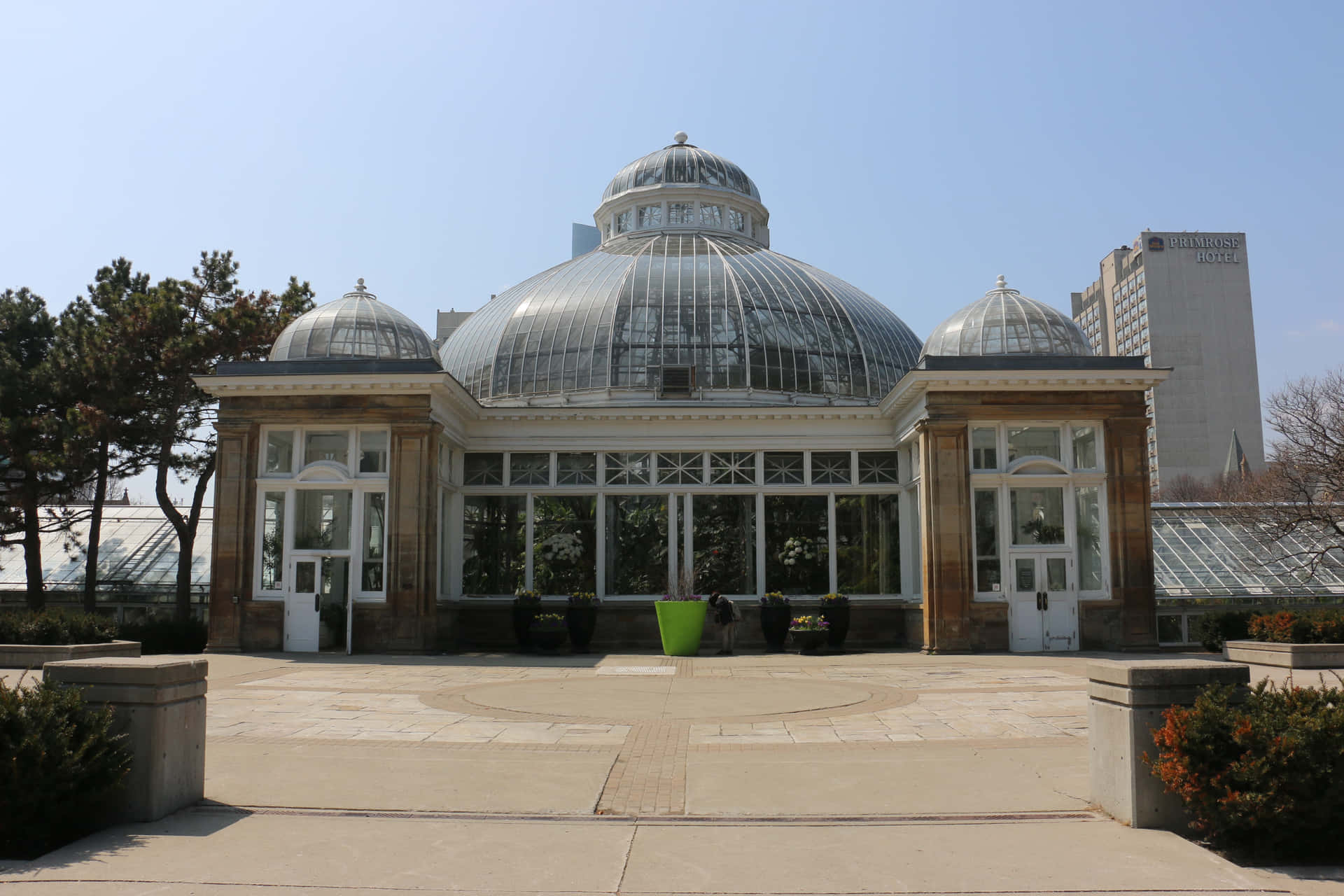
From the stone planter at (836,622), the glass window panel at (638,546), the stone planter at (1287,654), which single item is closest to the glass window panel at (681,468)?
the glass window panel at (638,546)

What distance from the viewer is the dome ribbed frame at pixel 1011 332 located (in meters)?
26.3

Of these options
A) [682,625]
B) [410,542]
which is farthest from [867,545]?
[410,542]

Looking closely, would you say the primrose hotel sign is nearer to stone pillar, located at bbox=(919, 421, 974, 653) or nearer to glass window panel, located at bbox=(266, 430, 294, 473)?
stone pillar, located at bbox=(919, 421, 974, 653)

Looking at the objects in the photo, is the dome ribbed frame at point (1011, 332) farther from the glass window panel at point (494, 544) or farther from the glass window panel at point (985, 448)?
the glass window panel at point (494, 544)

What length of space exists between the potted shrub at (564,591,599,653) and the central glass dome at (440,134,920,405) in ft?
21.6

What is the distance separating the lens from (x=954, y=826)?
7.56 meters

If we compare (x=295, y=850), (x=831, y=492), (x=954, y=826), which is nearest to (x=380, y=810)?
(x=295, y=850)

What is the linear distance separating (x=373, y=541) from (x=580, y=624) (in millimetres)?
5347

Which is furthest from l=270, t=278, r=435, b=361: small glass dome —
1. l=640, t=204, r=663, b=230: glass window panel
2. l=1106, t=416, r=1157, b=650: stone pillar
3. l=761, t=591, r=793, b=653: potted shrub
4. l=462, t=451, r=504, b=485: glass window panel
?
l=1106, t=416, r=1157, b=650: stone pillar

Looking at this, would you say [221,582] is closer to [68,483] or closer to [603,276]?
[68,483]

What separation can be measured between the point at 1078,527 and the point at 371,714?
60.2 ft

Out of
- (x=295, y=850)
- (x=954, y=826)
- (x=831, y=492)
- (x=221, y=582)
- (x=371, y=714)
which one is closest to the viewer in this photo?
(x=295, y=850)

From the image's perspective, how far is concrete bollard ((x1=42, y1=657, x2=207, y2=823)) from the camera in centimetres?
776

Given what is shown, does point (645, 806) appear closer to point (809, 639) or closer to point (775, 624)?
point (809, 639)
